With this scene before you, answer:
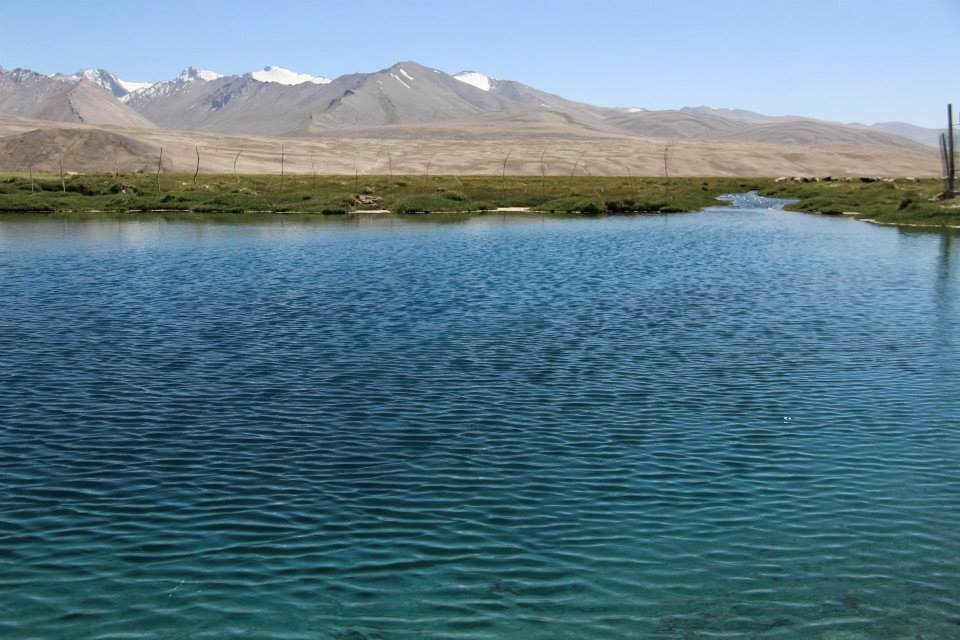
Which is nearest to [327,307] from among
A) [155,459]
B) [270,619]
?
[155,459]

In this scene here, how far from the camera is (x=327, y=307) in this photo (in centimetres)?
2997

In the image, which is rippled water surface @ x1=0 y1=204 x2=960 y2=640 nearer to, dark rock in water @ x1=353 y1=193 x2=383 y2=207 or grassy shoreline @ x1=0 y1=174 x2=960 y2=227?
grassy shoreline @ x1=0 y1=174 x2=960 y2=227

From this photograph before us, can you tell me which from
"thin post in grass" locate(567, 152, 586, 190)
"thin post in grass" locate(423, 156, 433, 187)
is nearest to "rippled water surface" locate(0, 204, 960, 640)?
"thin post in grass" locate(567, 152, 586, 190)

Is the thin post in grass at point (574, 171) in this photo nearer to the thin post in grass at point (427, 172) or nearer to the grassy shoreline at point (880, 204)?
the thin post in grass at point (427, 172)

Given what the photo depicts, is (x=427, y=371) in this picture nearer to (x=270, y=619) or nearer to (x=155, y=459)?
(x=155, y=459)

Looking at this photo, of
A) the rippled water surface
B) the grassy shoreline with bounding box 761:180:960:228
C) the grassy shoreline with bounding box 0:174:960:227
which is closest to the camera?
the rippled water surface

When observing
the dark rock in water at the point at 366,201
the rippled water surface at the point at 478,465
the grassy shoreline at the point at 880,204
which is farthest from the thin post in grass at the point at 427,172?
the rippled water surface at the point at 478,465

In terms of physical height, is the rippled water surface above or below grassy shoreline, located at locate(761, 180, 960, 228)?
below

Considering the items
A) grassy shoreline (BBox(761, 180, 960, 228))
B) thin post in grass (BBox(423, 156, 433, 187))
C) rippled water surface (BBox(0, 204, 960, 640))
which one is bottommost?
rippled water surface (BBox(0, 204, 960, 640))

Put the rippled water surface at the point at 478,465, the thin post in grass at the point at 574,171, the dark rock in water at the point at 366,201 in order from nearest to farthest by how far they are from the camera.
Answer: the rippled water surface at the point at 478,465 < the dark rock in water at the point at 366,201 < the thin post in grass at the point at 574,171

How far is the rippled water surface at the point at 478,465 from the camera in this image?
10492 millimetres

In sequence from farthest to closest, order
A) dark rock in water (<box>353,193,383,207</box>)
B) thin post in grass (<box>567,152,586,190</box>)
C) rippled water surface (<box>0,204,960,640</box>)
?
thin post in grass (<box>567,152,586,190</box>) → dark rock in water (<box>353,193,383,207</box>) → rippled water surface (<box>0,204,960,640</box>)

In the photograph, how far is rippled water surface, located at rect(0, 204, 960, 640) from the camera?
34.4 ft

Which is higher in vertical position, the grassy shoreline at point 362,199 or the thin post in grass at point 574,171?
the thin post in grass at point 574,171
